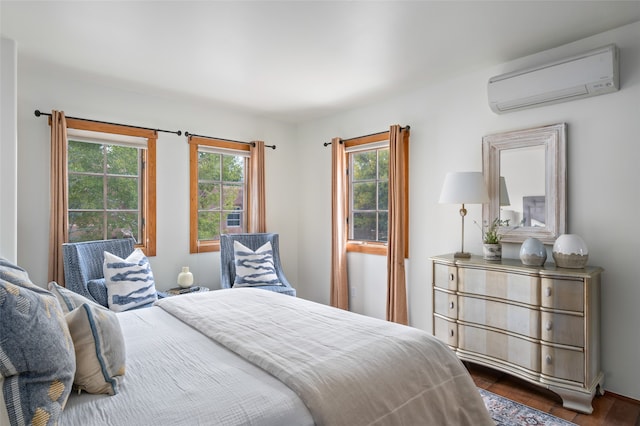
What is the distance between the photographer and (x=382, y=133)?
3.97 metres

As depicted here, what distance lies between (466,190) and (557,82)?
0.97 meters

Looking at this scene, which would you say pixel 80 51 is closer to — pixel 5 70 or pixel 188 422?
pixel 5 70

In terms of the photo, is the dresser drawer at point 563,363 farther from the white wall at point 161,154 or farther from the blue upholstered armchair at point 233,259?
the white wall at point 161,154

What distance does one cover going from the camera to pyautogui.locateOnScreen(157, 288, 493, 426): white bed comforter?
51.4 inches

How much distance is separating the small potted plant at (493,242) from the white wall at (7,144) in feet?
11.7

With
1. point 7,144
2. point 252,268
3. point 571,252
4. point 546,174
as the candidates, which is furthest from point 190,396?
point 546,174

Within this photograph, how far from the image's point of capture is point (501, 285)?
8.68 ft

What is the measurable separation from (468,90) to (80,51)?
10.5ft

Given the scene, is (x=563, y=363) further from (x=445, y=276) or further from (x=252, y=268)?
(x=252, y=268)

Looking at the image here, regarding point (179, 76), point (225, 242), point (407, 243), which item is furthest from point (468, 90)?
point (225, 242)

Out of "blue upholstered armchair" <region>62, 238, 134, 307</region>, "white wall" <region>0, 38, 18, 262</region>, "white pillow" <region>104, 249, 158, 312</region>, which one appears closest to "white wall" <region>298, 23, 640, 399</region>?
"white pillow" <region>104, 249, 158, 312</region>

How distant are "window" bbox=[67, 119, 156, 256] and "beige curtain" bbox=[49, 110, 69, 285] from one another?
137 mm

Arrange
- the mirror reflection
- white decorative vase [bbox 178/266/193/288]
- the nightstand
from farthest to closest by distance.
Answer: white decorative vase [bbox 178/266/193/288]
the nightstand
the mirror reflection

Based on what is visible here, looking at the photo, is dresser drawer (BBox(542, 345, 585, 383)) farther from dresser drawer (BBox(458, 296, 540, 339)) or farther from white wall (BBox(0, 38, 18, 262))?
white wall (BBox(0, 38, 18, 262))
